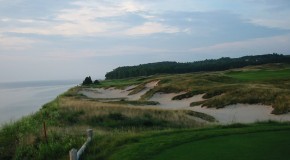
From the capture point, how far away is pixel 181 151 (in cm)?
1165

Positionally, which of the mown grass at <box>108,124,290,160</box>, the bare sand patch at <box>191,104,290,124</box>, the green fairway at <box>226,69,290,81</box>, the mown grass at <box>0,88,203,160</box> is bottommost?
the bare sand patch at <box>191,104,290,124</box>

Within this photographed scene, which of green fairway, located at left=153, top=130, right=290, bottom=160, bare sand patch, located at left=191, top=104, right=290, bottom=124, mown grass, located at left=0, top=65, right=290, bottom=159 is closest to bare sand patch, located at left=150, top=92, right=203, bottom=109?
mown grass, located at left=0, top=65, right=290, bottom=159

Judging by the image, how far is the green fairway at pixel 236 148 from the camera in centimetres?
1034

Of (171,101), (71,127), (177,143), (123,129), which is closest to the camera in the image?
(177,143)

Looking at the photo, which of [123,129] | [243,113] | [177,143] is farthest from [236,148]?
[243,113]

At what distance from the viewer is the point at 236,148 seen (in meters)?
11.4

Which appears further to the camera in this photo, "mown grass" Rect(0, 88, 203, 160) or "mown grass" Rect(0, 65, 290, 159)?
"mown grass" Rect(0, 88, 203, 160)

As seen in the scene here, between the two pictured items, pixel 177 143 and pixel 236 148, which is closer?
pixel 236 148

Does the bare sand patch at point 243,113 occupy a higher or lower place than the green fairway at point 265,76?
lower

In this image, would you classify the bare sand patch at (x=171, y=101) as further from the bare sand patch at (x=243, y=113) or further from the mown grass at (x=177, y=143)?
the mown grass at (x=177, y=143)

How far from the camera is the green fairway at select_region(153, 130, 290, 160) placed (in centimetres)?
1034

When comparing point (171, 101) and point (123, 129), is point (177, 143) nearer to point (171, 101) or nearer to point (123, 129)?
point (123, 129)

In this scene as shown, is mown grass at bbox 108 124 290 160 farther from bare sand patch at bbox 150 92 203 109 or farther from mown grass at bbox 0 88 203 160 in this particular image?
bare sand patch at bbox 150 92 203 109

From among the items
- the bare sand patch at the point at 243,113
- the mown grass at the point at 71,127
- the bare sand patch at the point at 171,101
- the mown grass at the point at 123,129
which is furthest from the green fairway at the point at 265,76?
the mown grass at the point at 71,127
